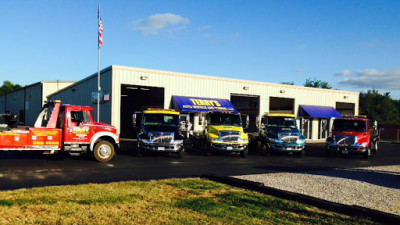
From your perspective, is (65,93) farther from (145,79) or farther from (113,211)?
(113,211)

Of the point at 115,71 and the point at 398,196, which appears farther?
the point at 115,71

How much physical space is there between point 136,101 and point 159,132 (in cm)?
2258

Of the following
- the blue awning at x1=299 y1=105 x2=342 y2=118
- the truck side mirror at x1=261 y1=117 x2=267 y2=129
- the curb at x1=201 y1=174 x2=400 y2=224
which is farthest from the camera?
the blue awning at x1=299 y1=105 x2=342 y2=118

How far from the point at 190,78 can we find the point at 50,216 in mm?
22864

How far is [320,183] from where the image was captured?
1004 centimetres

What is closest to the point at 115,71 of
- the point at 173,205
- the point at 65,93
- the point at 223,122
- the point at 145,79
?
the point at 145,79

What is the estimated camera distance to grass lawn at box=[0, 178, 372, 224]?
5828 mm

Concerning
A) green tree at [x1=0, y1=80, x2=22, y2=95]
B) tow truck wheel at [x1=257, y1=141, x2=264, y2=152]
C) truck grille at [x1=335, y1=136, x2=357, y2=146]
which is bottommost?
tow truck wheel at [x1=257, y1=141, x2=264, y2=152]

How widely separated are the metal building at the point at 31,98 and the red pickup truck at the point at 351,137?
1647 inches

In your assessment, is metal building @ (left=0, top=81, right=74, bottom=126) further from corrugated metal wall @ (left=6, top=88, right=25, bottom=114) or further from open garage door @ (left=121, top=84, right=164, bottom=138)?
open garage door @ (left=121, top=84, right=164, bottom=138)

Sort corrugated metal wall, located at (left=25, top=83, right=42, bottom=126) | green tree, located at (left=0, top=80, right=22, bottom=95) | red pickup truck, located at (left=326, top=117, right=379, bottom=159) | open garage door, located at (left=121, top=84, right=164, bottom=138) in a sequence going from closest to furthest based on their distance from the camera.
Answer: red pickup truck, located at (left=326, top=117, right=379, bottom=159)
open garage door, located at (left=121, top=84, right=164, bottom=138)
corrugated metal wall, located at (left=25, top=83, right=42, bottom=126)
green tree, located at (left=0, top=80, right=22, bottom=95)

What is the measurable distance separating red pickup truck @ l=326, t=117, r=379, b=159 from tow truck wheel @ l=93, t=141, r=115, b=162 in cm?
1230

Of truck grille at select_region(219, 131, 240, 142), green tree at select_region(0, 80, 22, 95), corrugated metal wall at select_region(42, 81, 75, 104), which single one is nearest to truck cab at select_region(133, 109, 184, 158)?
truck grille at select_region(219, 131, 240, 142)

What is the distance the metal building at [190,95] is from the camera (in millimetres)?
24828
